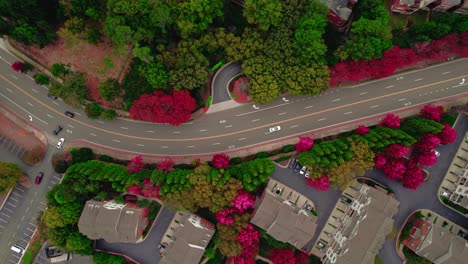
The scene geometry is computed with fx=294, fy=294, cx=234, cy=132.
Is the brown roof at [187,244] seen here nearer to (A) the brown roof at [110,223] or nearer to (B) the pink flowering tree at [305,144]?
(A) the brown roof at [110,223]

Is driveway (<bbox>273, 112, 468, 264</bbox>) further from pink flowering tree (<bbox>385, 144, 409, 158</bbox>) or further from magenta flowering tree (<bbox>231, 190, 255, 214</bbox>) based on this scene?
magenta flowering tree (<bbox>231, 190, 255, 214</bbox>)

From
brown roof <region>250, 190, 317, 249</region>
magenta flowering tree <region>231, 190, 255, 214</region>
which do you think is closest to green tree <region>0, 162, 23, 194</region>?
magenta flowering tree <region>231, 190, 255, 214</region>

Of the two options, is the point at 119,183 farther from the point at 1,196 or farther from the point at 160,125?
the point at 1,196

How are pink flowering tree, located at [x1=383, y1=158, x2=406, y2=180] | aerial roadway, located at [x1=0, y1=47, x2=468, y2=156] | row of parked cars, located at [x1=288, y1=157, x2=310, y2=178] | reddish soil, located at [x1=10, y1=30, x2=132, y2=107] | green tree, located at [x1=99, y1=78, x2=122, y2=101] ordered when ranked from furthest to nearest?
row of parked cars, located at [x1=288, y1=157, x2=310, y2=178], reddish soil, located at [x1=10, y1=30, x2=132, y2=107], aerial roadway, located at [x1=0, y1=47, x2=468, y2=156], green tree, located at [x1=99, y1=78, x2=122, y2=101], pink flowering tree, located at [x1=383, y1=158, x2=406, y2=180]

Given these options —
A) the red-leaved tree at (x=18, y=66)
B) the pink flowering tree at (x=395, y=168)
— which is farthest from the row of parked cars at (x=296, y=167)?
the red-leaved tree at (x=18, y=66)

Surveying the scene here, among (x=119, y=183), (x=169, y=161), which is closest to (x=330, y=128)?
(x=169, y=161)

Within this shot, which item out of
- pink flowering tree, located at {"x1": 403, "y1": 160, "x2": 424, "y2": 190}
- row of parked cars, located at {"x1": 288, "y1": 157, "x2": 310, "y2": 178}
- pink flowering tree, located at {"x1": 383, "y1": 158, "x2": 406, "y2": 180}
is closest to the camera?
pink flowering tree, located at {"x1": 383, "y1": 158, "x2": 406, "y2": 180}
